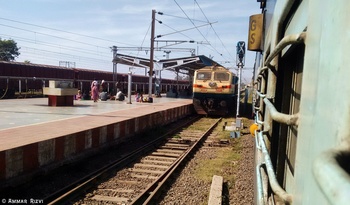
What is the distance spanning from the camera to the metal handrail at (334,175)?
53cm

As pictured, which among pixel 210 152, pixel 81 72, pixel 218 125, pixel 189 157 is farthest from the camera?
pixel 81 72

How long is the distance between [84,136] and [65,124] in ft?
4.76

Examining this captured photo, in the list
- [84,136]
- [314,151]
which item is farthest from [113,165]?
[314,151]

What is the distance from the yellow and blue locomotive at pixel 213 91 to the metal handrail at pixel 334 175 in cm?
1841

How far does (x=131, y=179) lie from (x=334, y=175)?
6.80 metres

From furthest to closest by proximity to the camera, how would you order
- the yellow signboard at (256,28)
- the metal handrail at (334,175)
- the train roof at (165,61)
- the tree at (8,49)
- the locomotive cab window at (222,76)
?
the tree at (8,49) < the train roof at (165,61) < the locomotive cab window at (222,76) < the yellow signboard at (256,28) < the metal handrail at (334,175)

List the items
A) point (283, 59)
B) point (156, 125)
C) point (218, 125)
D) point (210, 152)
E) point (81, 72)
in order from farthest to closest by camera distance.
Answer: point (81, 72)
point (218, 125)
point (156, 125)
point (210, 152)
point (283, 59)

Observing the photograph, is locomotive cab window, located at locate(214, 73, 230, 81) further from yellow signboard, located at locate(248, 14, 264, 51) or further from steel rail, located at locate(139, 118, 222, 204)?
yellow signboard, located at locate(248, 14, 264, 51)

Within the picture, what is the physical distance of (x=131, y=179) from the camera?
23.2 feet

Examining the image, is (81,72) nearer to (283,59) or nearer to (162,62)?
(162,62)

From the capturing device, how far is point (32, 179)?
6414 millimetres

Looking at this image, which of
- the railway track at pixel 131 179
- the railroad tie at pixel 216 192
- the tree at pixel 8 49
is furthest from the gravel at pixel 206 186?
the tree at pixel 8 49

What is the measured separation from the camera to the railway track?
5728 millimetres

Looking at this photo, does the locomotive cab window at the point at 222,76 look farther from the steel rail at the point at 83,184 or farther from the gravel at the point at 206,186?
the steel rail at the point at 83,184
